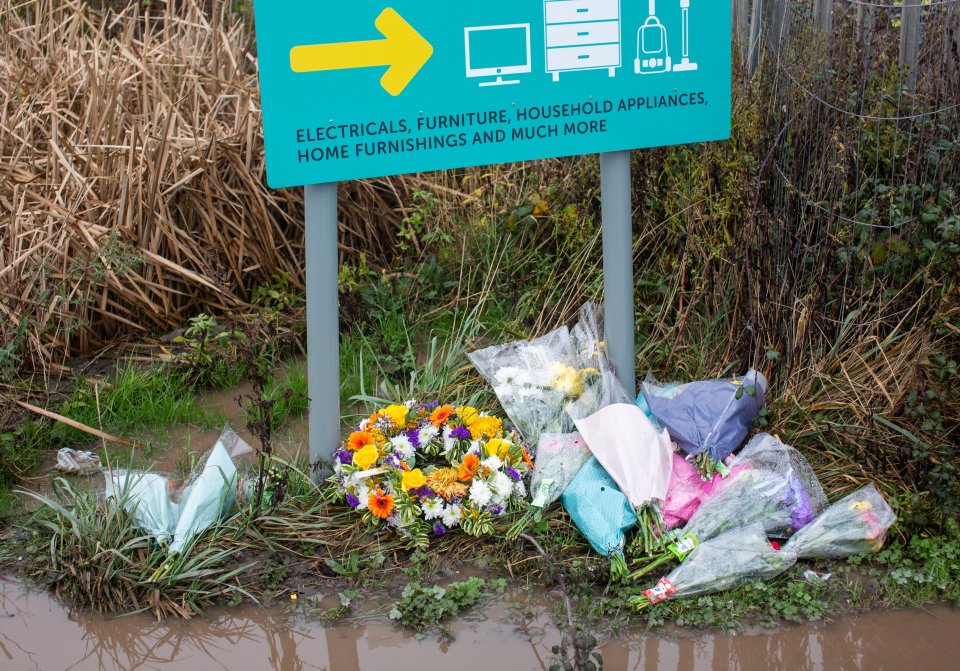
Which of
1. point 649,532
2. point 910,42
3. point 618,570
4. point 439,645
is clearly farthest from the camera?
point 910,42

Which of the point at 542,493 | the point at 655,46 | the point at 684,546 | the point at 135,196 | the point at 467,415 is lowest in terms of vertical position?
the point at 684,546

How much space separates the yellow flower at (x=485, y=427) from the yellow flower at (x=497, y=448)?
6 cm

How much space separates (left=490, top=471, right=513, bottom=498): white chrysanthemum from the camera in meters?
3.42

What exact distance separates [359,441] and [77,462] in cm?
119

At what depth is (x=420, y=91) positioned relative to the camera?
3.35 metres

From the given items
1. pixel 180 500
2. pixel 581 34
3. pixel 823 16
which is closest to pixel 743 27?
pixel 823 16

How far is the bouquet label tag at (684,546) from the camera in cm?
323

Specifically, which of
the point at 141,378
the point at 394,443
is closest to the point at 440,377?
the point at 394,443

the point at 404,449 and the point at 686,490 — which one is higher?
the point at 404,449

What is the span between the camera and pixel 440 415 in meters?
3.63

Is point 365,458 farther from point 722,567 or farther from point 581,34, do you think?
point 581,34

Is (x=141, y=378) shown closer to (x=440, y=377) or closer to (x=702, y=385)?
(x=440, y=377)

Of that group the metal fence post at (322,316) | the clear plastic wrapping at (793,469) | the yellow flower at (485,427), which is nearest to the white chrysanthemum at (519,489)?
the yellow flower at (485,427)

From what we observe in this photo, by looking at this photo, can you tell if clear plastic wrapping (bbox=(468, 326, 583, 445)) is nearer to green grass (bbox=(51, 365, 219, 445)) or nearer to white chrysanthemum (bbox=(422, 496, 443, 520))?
white chrysanthemum (bbox=(422, 496, 443, 520))
